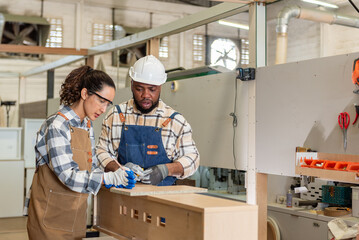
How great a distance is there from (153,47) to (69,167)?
2.96 m

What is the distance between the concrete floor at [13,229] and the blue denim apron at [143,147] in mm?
3116

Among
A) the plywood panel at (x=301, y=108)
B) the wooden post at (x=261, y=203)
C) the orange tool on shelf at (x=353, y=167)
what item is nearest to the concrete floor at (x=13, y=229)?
the wooden post at (x=261, y=203)

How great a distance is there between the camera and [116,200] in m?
2.13

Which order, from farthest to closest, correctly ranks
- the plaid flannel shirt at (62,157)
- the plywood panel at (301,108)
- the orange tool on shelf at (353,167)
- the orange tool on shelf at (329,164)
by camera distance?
the plywood panel at (301,108) → the orange tool on shelf at (329,164) → the orange tool on shelf at (353,167) → the plaid flannel shirt at (62,157)

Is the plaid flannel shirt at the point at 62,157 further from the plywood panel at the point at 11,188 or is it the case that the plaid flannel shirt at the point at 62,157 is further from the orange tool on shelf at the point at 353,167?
the plywood panel at the point at 11,188

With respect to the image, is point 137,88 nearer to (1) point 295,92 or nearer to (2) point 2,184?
(1) point 295,92

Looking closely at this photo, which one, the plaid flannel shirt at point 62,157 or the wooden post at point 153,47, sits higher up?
the wooden post at point 153,47

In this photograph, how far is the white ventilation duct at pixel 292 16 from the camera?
3.21m

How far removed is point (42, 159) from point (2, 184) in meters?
4.81

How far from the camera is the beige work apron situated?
1.96m

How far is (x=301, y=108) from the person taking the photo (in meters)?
2.96

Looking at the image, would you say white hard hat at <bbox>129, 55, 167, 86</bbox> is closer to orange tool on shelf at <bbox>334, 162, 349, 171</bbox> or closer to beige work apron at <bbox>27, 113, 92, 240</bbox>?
beige work apron at <bbox>27, 113, 92, 240</bbox>

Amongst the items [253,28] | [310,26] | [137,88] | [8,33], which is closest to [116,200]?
[137,88]

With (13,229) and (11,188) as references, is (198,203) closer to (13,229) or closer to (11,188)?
(13,229)
